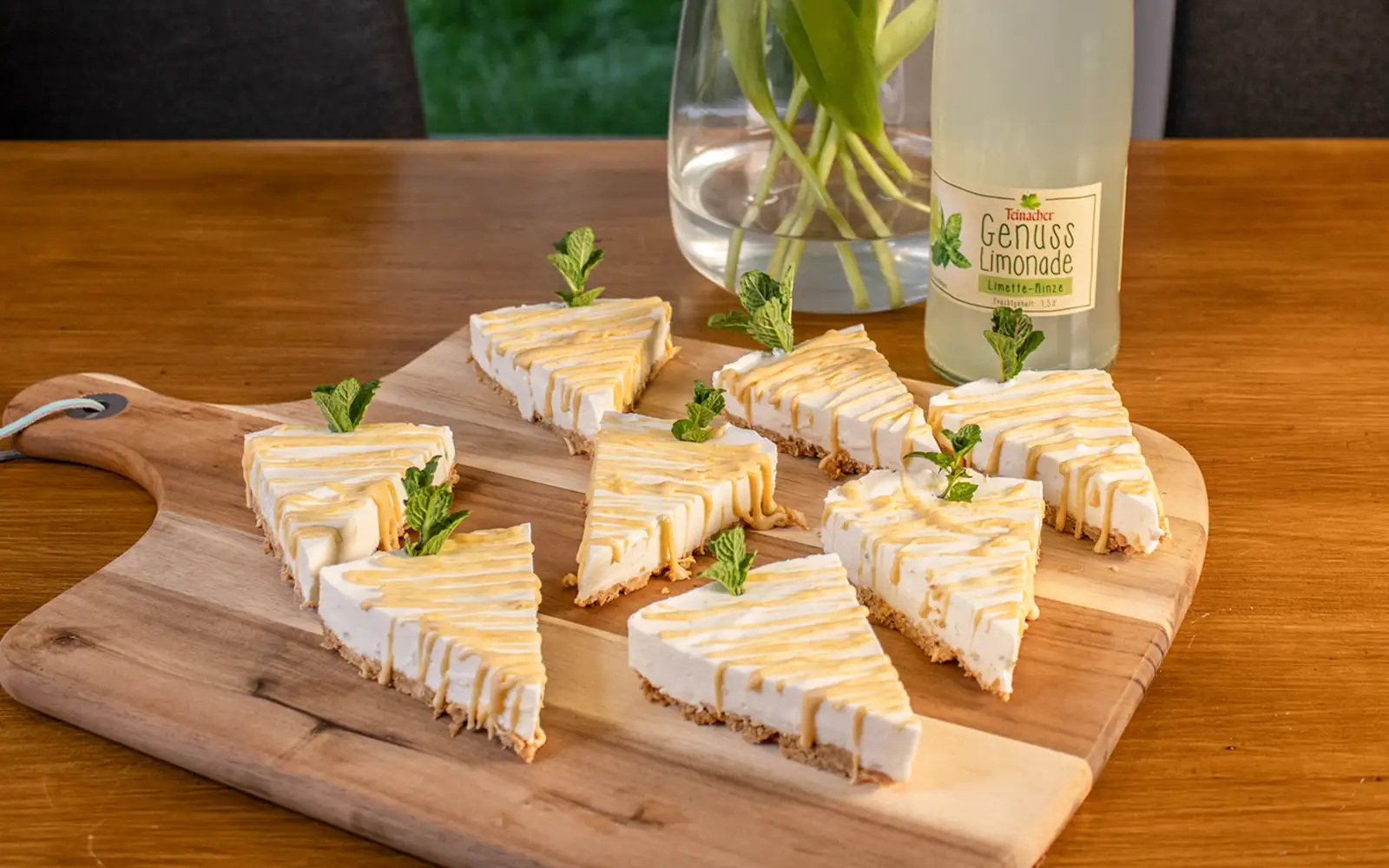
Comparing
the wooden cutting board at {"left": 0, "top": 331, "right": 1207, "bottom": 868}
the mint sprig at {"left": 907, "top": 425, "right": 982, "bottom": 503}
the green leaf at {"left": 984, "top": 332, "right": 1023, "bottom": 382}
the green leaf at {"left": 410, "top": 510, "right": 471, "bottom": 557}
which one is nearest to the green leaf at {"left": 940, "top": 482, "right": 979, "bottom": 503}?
the mint sprig at {"left": 907, "top": 425, "right": 982, "bottom": 503}

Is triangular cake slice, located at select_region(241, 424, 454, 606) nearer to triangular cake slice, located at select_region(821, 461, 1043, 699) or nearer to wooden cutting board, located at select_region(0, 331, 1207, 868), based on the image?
wooden cutting board, located at select_region(0, 331, 1207, 868)

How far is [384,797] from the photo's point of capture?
111 cm

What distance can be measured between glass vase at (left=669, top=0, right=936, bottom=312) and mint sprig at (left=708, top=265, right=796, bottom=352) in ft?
0.10

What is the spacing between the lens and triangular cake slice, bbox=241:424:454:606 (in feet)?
4.40

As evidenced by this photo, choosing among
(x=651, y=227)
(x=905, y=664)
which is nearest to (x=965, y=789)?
(x=905, y=664)

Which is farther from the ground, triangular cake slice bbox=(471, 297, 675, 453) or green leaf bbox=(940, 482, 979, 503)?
triangular cake slice bbox=(471, 297, 675, 453)

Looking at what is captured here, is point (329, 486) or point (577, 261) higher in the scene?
point (577, 261)

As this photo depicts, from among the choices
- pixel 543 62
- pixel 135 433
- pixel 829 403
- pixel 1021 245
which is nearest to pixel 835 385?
pixel 829 403

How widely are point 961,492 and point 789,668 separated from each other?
289 mm

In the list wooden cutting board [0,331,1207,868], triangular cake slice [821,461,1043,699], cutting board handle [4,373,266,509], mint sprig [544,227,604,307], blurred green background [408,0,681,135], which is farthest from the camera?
blurred green background [408,0,681,135]

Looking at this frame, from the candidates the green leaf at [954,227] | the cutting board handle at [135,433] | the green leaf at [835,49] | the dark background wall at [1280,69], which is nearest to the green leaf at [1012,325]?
the green leaf at [954,227]

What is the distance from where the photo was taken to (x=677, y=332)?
6.22 feet

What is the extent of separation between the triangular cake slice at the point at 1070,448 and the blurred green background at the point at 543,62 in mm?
4471

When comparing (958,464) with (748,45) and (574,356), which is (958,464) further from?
(748,45)
